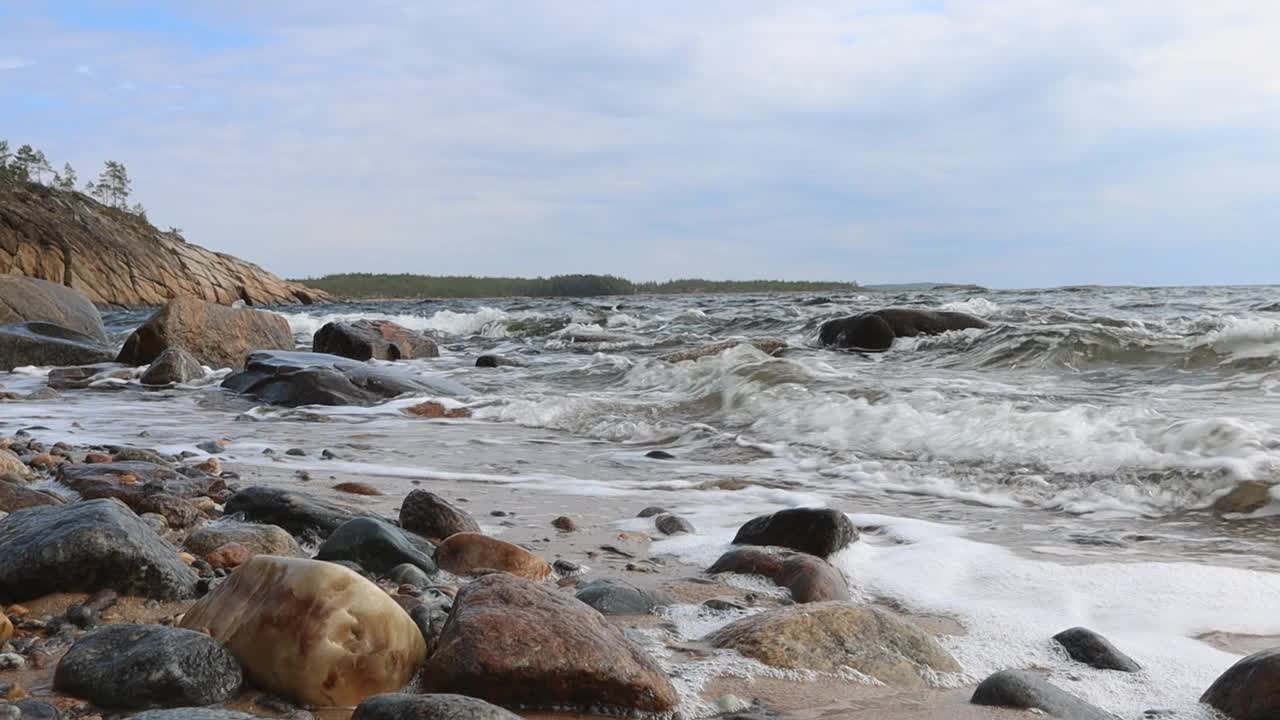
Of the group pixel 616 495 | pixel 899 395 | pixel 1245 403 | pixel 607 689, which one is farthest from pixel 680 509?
pixel 1245 403

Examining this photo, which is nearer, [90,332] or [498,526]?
[498,526]

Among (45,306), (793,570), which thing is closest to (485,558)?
(793,570)

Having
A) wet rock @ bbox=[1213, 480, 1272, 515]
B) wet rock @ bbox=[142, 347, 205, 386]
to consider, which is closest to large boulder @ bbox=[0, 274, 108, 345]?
wet rock @ bbox=[142, 347, 205, 386]

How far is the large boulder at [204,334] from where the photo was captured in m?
11.6

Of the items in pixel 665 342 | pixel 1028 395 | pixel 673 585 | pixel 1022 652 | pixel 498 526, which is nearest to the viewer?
pixel 1022 652

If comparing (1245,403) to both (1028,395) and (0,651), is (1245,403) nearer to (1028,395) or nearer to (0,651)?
(1028,395)

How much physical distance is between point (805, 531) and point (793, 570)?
0.46 metres

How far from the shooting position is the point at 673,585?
3.39 m

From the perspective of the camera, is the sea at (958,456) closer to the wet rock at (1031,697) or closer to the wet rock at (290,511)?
the wet rock at (1031,697)

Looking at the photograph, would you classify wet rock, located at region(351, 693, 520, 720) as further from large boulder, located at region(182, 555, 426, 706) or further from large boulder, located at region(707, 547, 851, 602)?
large boulder, located at region(707, 547, 851, 602)

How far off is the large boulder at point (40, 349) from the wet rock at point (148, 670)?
10905 mm

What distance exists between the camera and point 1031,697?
2.31 metres

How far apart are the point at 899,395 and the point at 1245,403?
2.47 meters

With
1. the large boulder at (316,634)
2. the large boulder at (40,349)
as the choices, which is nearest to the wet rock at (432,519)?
the large boulder at (316,634)
